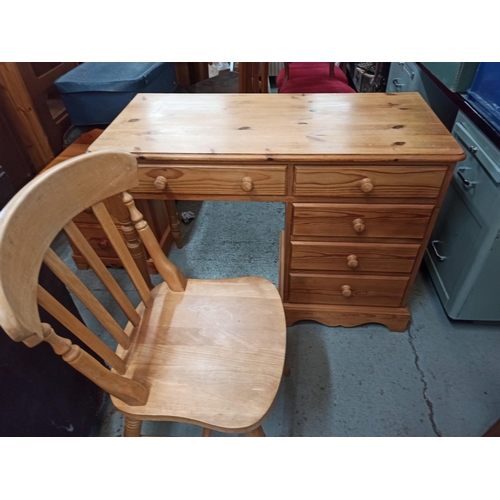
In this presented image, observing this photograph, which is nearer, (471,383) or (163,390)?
(163,390)

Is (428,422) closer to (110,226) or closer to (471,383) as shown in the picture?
(471,383)

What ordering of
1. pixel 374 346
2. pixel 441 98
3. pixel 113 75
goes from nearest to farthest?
1. pixel 374 346
2. pixel 441 98
3. pixel 113 75

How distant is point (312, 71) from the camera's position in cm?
217

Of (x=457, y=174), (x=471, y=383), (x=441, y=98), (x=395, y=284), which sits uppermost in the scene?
(x=441, y=98)

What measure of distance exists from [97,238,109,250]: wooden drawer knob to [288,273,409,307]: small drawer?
0.87m

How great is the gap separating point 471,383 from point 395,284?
17.7 inches

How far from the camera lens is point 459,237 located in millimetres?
1261

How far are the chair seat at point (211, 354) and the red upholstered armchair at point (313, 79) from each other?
4.73ft

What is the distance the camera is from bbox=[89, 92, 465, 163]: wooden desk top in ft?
3.01

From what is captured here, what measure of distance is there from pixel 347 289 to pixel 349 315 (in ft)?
0.55

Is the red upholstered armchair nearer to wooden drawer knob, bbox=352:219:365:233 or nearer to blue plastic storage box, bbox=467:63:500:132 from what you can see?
blue plastic storage box, bbox=467:63:500:132

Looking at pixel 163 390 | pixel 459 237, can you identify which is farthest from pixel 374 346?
pixel 163 390

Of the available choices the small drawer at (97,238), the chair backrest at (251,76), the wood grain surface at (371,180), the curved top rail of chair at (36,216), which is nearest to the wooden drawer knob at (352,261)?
the wood grain surface at (371,180)

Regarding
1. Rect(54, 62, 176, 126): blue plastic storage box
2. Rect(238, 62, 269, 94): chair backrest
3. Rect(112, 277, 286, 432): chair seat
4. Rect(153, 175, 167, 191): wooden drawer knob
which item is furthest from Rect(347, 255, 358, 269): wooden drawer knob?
Rect(54, 62, 176, 126): blue plastic storage box
